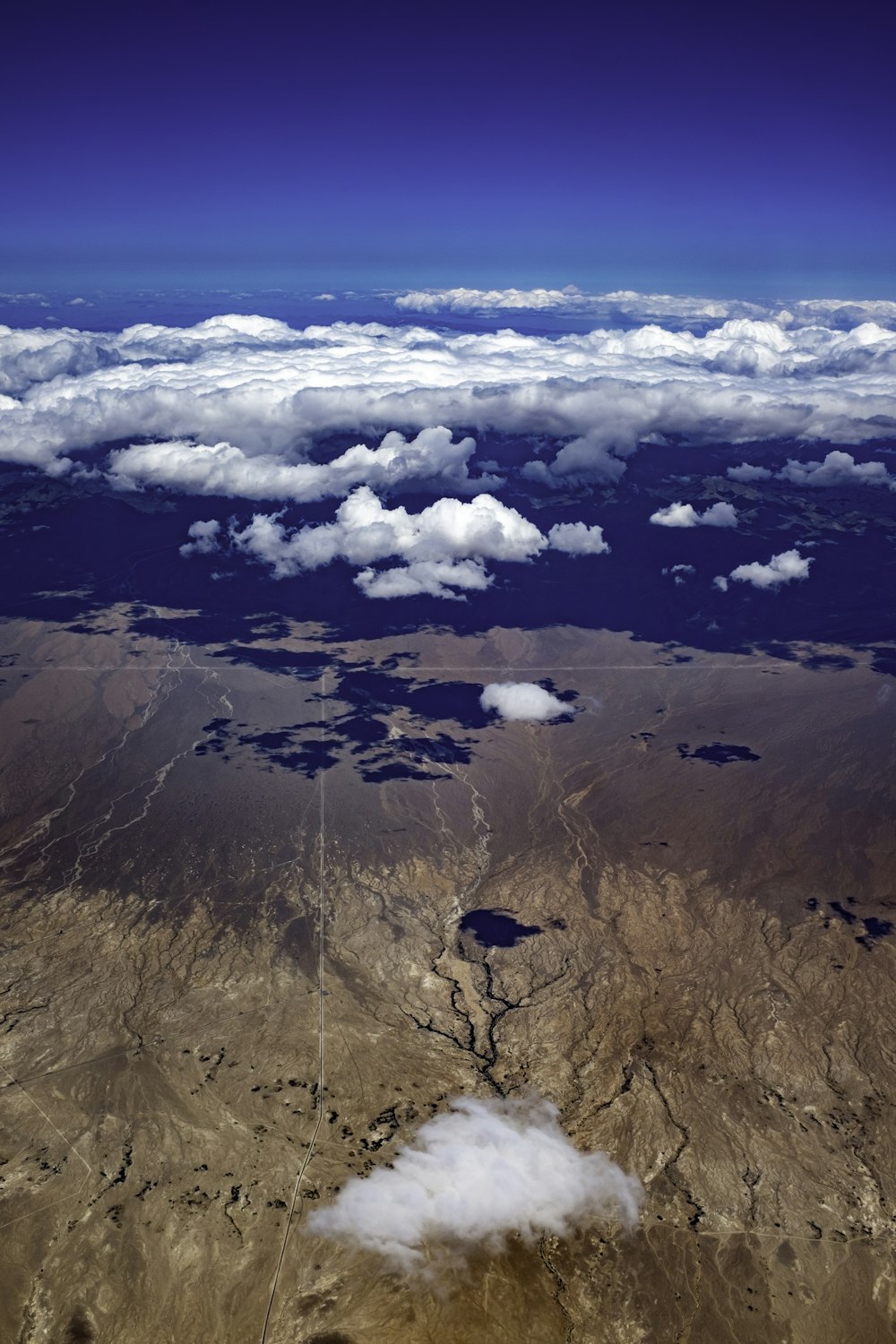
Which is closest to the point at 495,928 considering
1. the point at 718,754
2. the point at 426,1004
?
the point at 426,1004

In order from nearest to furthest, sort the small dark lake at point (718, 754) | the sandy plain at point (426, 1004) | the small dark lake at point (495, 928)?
the sandy plain at point (426, 1004), the small dark lake at point (495, 928), the small dark lake at point (718, 754)

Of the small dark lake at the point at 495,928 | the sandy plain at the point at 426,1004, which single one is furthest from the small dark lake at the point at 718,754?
the small dark lake at the point at 495,928

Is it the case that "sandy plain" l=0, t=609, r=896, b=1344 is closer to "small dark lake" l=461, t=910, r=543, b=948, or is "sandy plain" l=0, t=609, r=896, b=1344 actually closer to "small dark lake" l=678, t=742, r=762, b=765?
"small dark lake" l=678, t=742, r=762, b=765

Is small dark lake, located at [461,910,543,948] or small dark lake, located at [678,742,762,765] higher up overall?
small dark lake, located at [461,910,543,948]

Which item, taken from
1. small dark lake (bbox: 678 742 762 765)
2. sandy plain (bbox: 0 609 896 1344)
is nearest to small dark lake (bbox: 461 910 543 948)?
sandy plain (bbox: 0 609 896 1344)

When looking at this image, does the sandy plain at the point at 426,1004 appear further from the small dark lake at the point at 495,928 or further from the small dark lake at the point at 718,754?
the small dark lake at the point at 495,928

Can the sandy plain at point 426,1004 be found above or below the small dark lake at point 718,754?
above
